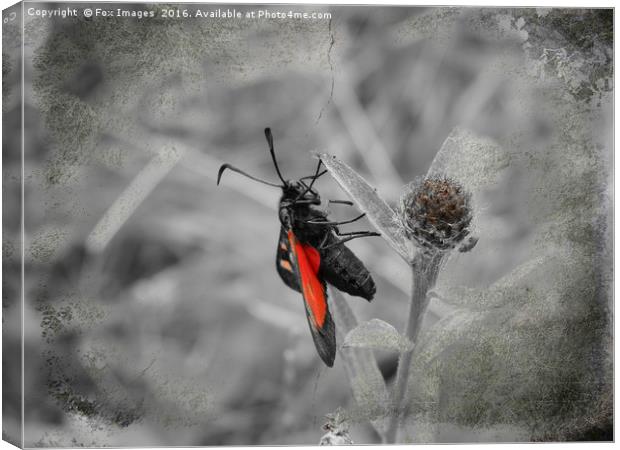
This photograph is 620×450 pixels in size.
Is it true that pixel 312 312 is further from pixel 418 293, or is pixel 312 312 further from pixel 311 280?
pixel 418 293

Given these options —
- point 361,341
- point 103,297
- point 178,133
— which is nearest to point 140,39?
point 178,133

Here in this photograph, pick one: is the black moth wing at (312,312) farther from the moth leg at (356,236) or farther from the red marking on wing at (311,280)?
the moth leg at (356,236)

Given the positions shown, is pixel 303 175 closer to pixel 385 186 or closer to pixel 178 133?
pixel 385 186

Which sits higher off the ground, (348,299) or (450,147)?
(450,147)

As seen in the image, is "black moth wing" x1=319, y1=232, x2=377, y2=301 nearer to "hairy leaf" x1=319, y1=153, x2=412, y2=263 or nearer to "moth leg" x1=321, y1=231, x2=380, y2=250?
"moth leg" x1=321, y1=231, x2=380, y2=250

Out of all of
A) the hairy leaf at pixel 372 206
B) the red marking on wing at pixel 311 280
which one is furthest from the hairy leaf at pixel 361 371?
the hairy leaf at pixel 372 206

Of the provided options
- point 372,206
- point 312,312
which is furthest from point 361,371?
point 372,206
